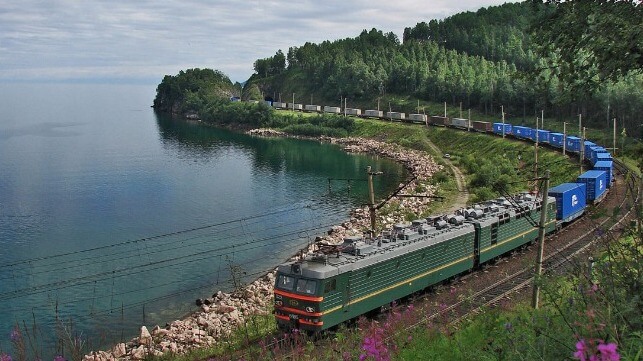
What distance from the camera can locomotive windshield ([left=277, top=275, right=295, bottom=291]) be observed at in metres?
24.4

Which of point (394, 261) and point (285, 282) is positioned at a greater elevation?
point (394, 261)

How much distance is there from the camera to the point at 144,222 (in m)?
57.9

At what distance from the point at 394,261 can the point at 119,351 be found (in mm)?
14033

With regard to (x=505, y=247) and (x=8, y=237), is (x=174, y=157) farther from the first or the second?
(x=505, y=247)

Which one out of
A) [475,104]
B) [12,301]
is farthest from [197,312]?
[475,104]

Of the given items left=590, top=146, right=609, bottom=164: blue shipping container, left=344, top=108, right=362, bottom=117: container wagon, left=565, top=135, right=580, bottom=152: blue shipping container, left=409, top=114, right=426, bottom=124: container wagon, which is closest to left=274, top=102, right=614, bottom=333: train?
left=590, top=146, right=609, bottom=164: blue shipping container

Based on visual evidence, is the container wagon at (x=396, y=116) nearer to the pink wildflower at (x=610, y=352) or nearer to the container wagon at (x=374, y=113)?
the container wagon at (x=374, y=113)

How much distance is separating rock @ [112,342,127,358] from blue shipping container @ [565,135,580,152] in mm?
64585

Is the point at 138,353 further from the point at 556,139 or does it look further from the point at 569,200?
the point at 556,139

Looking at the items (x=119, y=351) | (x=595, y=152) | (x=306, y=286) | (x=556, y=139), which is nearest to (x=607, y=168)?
(x=595, y=152)

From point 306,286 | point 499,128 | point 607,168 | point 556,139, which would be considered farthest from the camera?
point 499,128

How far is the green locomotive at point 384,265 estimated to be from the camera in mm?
23797

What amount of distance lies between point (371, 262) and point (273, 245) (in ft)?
86.3

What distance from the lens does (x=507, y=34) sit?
18888cm
